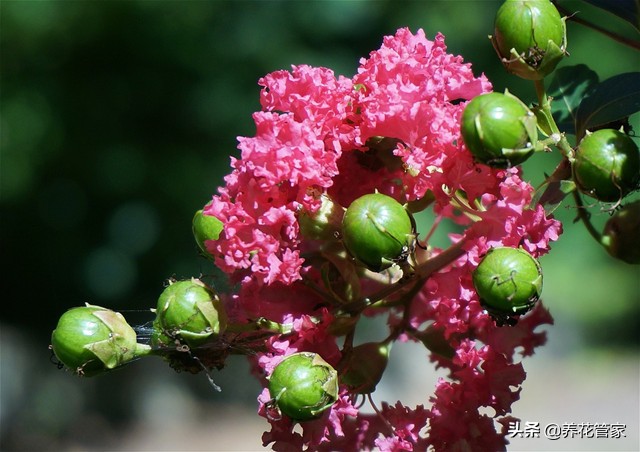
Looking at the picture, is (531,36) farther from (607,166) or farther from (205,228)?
(205,228)

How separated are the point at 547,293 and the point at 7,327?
3.25 m

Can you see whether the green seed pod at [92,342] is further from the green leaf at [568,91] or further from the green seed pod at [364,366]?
the green leaf at [568,91]

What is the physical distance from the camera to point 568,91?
1048 millimetres

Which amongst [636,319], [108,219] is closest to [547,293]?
[636,319]

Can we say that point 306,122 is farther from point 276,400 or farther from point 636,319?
point 636,319

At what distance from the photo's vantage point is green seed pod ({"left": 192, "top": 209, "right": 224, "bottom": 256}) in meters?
0.89

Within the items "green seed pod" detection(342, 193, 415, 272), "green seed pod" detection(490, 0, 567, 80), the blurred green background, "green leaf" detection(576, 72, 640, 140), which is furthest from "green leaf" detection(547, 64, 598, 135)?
the blurred green background

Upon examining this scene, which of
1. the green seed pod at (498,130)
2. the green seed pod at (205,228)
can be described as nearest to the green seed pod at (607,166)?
the green seed pod at (498,130)

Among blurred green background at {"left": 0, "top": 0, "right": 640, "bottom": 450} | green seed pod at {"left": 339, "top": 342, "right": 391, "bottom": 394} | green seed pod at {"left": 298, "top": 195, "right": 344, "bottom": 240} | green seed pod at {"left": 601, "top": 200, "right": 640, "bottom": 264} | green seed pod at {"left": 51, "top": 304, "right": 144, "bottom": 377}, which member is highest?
blurred green background at {"left": 0, "top": 0, "right": 640, "bottom": 450}

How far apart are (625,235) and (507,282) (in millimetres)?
235

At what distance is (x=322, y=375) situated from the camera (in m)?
0.80

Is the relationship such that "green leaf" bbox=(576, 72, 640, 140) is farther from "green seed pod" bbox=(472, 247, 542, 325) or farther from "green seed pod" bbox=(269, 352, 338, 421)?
"green seed pod" bbox=(269, 352, 338, 421)

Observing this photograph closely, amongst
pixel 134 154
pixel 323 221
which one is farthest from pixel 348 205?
pixel 134 154

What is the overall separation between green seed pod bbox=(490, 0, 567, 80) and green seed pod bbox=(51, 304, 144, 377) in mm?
463
